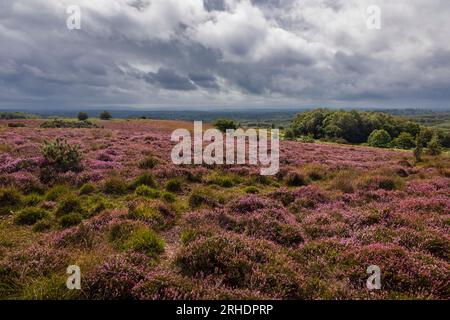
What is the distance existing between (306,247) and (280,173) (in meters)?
9.91

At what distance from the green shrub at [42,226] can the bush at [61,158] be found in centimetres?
675

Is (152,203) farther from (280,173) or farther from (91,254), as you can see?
(280,173)

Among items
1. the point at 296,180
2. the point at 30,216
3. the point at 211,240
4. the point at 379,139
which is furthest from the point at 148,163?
the point at 379,139

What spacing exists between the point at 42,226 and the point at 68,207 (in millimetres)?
1334

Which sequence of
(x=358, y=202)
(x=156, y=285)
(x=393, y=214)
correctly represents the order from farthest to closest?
(x=358, y=202) → (x=393, y=214) → (x=156, y=285)

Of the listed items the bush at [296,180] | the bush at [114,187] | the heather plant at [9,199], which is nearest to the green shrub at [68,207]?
the heather plant at [9,199]

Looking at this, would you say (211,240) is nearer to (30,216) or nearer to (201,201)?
(201,201)

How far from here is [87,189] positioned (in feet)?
37.4

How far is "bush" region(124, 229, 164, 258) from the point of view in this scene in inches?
257

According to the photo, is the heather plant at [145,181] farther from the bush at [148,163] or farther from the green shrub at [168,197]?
the bush at [148,163]

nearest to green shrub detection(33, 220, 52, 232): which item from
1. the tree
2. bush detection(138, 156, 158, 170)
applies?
bush detection(138, 156, 158, 170)
